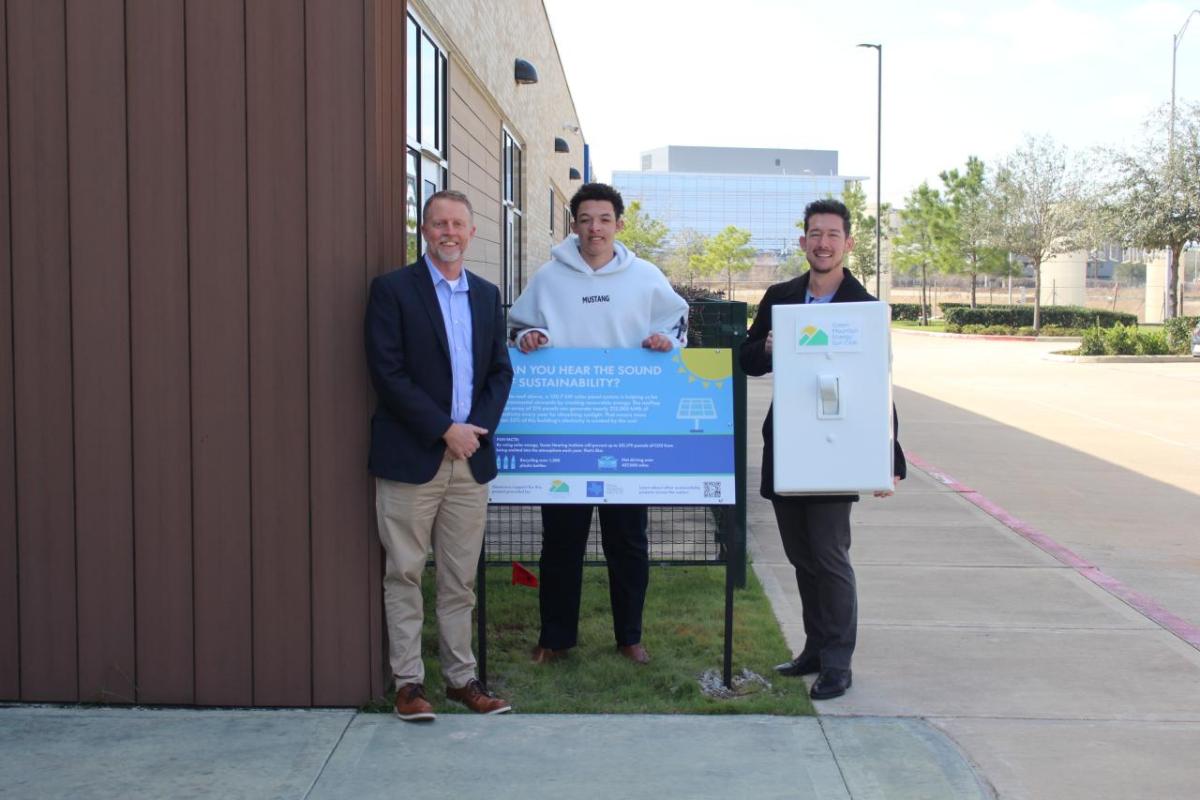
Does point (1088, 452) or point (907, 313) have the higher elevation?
point (907, 313)

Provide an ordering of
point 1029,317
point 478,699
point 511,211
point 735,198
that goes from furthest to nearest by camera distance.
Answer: point 735,198 < point 1029,317 < point 511,211 < point 478,699

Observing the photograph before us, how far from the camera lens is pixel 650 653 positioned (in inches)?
215

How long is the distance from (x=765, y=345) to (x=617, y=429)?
2.32 ft

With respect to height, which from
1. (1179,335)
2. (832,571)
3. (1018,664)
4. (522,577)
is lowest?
(1018,664)

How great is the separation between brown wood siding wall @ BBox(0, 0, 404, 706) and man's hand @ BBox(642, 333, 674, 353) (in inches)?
42.8

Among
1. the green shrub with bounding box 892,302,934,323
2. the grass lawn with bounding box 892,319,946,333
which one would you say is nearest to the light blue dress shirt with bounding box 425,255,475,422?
the grass lawn with bounding box 892,319,946,333

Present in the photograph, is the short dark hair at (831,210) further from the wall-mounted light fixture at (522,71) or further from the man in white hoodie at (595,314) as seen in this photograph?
the wall-mounted light fixture at (522,71)

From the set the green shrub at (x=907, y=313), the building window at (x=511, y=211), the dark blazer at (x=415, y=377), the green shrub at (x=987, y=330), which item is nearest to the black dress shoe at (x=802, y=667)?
the dark blazer at (x=415, y=377)

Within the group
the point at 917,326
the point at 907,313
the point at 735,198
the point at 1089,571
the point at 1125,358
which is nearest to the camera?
the point at 1089,571

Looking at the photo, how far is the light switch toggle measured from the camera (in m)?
4.69

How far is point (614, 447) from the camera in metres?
4.90

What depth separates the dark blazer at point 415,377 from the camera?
14.3 ft

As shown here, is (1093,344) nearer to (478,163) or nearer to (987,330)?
(987,330)

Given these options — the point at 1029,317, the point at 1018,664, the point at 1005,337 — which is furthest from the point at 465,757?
the point at 1029,317
